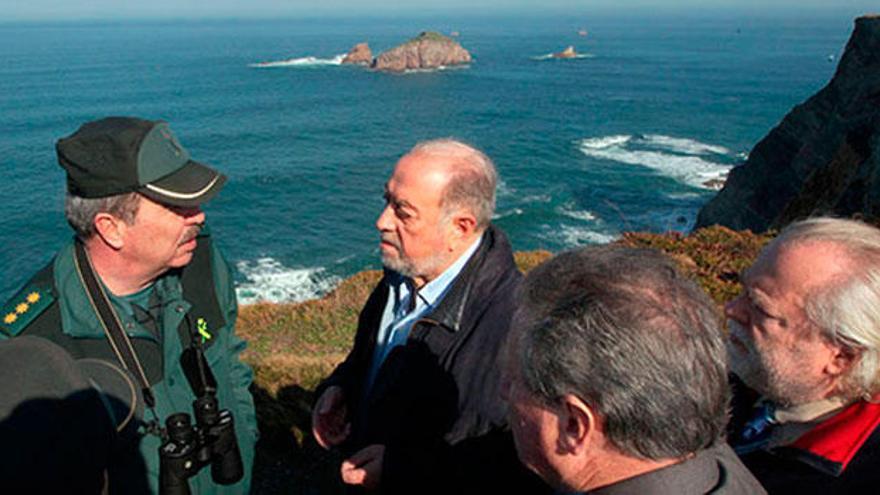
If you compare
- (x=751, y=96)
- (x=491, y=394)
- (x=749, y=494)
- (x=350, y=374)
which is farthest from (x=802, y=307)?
(x=751, y=96)

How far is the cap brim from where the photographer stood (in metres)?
3.05

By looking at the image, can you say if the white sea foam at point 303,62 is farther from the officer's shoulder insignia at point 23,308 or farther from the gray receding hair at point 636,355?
the gray receding hair at point 636,355

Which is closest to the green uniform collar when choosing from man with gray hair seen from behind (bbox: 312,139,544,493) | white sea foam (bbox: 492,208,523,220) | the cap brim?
the cap brim

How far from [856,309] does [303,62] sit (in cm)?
12587

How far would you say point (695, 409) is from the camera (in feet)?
5.49

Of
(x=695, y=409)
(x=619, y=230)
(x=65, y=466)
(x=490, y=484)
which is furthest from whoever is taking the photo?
(x=619, y=230)

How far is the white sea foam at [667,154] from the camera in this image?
160 ft

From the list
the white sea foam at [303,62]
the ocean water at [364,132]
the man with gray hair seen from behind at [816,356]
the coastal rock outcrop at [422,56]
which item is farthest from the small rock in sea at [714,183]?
the white sea foam at [303,62]

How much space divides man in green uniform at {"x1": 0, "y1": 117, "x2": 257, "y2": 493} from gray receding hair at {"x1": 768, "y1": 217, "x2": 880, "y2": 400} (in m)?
2.78

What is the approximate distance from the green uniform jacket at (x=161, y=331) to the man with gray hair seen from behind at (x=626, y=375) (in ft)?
5.61

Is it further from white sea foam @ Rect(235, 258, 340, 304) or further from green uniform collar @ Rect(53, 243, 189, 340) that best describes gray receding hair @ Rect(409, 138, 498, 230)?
white sea foam @ Rect(235, 258, 340, 304)

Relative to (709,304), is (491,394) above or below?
below

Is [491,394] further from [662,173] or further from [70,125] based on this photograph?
[70,125]

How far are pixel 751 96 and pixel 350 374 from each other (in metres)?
93.7
